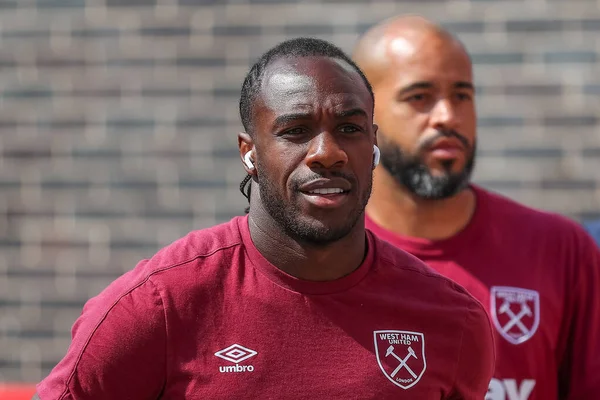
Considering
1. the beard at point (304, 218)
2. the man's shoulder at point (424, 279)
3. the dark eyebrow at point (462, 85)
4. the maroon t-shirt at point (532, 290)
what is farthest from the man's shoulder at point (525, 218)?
the beard at point (304, 218)

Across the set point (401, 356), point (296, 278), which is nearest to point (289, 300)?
point (296, 278)

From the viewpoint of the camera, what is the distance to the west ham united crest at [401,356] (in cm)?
246

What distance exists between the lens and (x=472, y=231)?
3.48m

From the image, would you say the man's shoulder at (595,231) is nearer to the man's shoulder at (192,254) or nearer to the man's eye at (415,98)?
the man's eye at (415,98)

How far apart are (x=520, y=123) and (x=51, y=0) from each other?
2667mm

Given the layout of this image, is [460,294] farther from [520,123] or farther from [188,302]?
[520,123]

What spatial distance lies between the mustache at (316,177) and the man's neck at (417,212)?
1145 millimetres

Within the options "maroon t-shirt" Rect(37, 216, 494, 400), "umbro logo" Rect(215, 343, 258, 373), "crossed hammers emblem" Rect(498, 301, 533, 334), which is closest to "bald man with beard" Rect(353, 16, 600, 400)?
"crossed hammers emblem" Rect(498, 301, 533, 334)

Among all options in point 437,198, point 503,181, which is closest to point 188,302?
point 437,198

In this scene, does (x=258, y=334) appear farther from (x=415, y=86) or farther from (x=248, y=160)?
(x=415, y=86)

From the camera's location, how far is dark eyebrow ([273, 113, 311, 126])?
7.91 ft

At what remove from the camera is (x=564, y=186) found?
17.5 feet

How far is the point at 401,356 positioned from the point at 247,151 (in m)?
0.65

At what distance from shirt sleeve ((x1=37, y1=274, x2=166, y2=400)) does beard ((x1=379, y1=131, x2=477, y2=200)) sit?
54.9 inches
